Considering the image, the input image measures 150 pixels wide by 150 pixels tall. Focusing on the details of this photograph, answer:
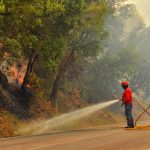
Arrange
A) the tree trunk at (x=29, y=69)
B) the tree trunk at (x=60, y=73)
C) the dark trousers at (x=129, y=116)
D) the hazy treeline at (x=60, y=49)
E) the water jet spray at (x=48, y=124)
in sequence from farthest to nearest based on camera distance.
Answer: the tree trunk at (x=60, y=73)
the tree trunk at (x=29, y=69)
the water jet spray at (x=48, y=124)
the hazy treeline at (x=60, y=49)
the dark trousers at (x=129, y=116)

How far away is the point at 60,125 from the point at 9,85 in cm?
429

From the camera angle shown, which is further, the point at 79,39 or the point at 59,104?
the point at 59,104

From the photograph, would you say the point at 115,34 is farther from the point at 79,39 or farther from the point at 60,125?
the point at 60,125

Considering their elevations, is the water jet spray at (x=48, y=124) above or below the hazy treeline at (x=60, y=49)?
below

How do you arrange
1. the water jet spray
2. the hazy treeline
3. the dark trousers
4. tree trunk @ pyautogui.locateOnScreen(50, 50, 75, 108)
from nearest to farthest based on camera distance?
the dark trousers
the hazy treeline
the water jet spray
tree trunk @ pyautogui.locateOnScreen(50, 50, 75, 108)

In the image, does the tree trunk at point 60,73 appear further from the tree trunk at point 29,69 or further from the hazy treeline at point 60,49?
the tree trunk at point 29,69

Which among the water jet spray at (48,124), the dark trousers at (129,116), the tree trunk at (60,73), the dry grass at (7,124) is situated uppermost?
the tree trunk at (60,73)

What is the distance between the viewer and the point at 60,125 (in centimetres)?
2392

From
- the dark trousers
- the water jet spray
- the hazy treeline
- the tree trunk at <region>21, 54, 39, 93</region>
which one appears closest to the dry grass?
the water jet spray

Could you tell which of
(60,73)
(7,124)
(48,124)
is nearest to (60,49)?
(48,124)

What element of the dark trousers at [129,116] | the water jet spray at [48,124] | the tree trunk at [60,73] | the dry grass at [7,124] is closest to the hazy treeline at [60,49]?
the tree trunk at [60,73]

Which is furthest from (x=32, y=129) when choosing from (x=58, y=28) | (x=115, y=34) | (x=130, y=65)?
(x=115, y=34)

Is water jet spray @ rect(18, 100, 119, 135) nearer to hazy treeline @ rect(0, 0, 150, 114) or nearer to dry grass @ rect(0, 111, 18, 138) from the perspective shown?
dry grass @ rect(0, 111, 18, 138)

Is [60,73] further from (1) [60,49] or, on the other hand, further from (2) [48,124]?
(1) [60,49]
